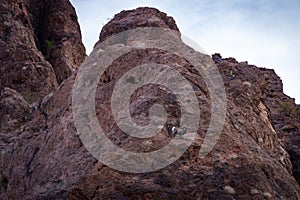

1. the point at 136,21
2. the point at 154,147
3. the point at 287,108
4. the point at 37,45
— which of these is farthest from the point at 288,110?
the point at 37,45

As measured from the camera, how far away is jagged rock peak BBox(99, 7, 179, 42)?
11266mm

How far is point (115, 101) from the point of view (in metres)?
8.87

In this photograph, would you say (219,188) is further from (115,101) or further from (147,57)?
(147,57)

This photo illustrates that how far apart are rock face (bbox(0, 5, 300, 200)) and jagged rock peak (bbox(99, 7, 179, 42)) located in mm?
27

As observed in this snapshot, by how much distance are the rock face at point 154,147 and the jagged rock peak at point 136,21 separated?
0.03 m

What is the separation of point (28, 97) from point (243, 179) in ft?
31.5

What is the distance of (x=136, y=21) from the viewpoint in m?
11.4

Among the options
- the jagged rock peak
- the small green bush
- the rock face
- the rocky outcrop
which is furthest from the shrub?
the rocky outcrop

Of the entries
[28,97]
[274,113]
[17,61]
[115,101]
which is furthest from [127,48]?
[17,61]

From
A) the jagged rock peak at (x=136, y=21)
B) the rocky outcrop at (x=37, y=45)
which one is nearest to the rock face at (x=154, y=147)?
the jagged rock peak at (x=136, y=21)

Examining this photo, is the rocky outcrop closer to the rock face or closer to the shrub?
Result: the rock face

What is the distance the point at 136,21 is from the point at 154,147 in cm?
472

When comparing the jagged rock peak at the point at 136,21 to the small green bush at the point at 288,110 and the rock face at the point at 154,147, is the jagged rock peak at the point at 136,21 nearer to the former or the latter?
the rock face at the point at 154,147

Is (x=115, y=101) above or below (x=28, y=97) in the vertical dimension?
below
